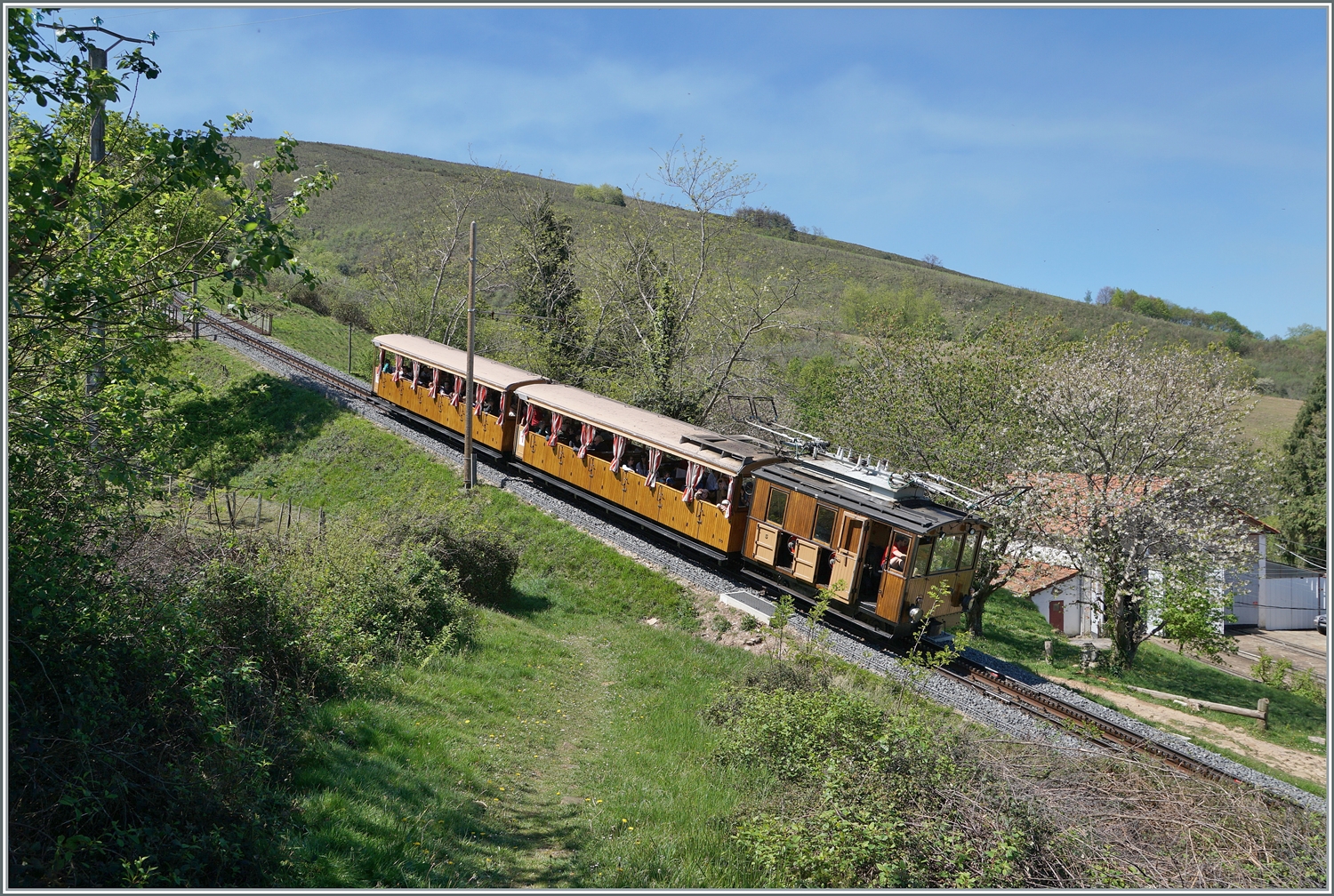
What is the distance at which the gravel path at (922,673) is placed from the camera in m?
10.8

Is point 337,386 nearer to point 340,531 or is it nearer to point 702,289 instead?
point 702,289

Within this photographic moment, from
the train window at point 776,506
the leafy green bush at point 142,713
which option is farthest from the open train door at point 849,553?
the leafy green bush at point 142,713

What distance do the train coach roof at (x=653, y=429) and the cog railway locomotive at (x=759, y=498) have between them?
0.03 m

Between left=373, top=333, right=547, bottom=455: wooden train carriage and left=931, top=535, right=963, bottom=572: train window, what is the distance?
1188cm

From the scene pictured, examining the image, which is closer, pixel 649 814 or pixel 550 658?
pixel 649 814

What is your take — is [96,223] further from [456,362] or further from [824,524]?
[456,362]

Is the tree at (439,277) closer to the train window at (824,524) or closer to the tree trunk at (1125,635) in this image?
the train window at (824,524)

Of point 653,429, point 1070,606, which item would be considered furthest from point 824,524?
point 1070,606

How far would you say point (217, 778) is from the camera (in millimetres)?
5500

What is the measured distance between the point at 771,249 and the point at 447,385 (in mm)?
41446

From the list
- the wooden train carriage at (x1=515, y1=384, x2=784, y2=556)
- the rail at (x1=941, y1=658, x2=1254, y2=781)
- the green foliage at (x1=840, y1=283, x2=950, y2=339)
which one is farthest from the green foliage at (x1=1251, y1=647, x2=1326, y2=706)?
the green foliage at (x1=840, y1=283, x2=950, y2=339)

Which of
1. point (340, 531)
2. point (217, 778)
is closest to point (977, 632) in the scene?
point (340, 531)

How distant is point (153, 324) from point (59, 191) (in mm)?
1600

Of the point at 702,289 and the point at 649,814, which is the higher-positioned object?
the point at 702,289
